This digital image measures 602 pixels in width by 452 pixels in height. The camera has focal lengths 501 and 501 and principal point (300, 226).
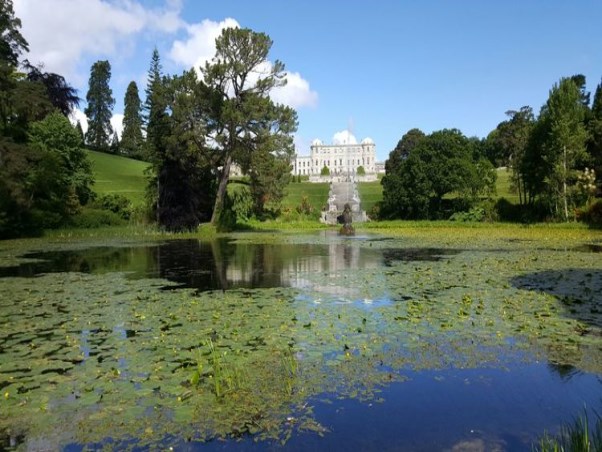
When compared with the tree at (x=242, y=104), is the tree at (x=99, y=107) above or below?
above

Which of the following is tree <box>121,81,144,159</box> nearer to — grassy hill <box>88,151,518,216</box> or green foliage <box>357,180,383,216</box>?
grassy hill <box>88,151,518,216</box>

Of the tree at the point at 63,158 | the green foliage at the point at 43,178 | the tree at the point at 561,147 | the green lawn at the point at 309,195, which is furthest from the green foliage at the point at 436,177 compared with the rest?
the green foliage at the point at 43,178

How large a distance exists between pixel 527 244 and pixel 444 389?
64.8 ft

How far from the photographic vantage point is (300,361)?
6742 mm

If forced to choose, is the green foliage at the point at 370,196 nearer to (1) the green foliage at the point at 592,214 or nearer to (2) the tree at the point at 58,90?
(1) the green foliage at the point at 592,214

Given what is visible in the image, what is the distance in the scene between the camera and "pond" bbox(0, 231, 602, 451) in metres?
4.76

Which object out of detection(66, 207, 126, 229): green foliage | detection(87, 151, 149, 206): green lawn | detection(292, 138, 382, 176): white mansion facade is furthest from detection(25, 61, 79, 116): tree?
detection(292, 138, 382, 176): white mansion facade

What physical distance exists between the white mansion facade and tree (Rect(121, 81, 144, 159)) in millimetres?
66669

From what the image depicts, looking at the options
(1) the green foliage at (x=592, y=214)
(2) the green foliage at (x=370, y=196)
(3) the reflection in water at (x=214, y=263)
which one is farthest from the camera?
(2) the green foliage at (x=370, y=196)

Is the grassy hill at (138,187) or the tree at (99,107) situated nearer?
the grassy hill at (138,187)

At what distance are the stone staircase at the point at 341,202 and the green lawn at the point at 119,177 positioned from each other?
822 inches

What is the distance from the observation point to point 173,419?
499 centimetres

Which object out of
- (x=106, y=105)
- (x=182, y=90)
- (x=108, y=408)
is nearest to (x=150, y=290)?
(x=108, y=408)

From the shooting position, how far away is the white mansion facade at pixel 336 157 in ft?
481
